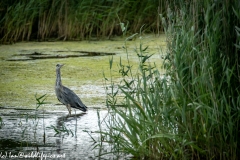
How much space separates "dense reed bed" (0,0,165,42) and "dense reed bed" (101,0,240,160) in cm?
456

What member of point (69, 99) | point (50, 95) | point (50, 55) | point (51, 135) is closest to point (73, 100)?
point (69, 99)

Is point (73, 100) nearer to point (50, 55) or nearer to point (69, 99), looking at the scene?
point (69, 99)

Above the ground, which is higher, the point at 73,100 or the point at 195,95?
the point at 195,95

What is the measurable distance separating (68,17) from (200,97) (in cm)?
505

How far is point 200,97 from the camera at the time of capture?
2896 mm

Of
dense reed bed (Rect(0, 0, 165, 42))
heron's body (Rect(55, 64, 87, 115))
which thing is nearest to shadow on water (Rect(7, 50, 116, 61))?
dense reed bed (Rect(0, 0, 165, 42))

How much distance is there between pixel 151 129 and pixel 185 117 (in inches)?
8.6

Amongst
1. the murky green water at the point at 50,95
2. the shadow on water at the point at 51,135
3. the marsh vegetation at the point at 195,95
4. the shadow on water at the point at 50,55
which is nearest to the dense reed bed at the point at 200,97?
the marsh vegetation at the point at 195,95

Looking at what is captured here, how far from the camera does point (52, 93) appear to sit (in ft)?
17.5

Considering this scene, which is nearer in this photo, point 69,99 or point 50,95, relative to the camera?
point 69,99

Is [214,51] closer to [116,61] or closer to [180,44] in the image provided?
[180,44]

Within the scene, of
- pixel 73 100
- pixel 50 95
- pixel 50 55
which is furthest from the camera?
pixel 50 55

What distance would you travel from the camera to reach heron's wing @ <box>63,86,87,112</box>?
4645 mm

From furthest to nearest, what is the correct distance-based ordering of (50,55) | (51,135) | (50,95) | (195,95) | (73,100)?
(50,55) < (50,95) < (73,100) < (51,135) < (195,95)
